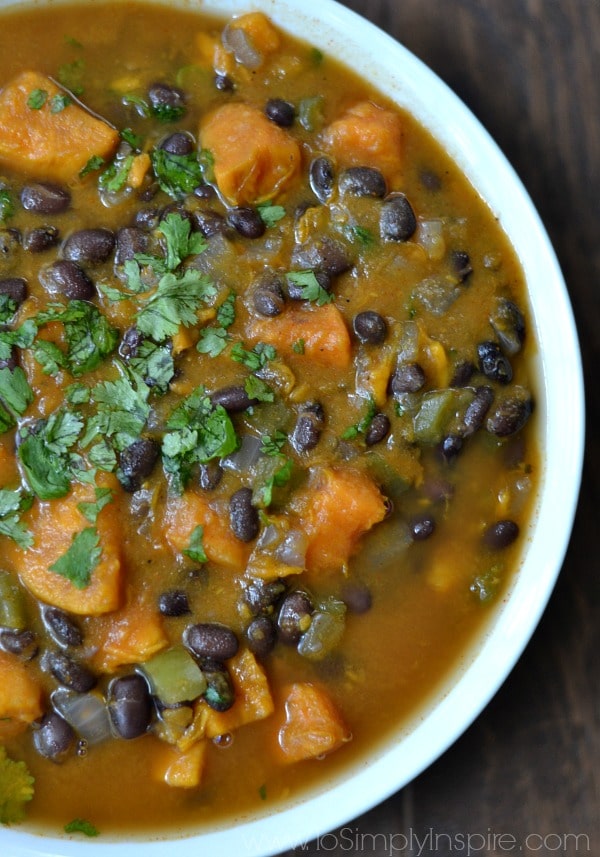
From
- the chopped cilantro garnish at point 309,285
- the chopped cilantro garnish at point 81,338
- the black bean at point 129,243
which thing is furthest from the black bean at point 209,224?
the chopped cilantro garnish at point 81,338

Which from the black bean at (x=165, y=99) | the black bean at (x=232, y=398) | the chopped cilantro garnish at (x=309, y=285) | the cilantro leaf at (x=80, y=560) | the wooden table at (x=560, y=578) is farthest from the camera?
the wooden table at (x=560, y=578)

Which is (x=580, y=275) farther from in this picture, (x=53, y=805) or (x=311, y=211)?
(x=53, y=805)

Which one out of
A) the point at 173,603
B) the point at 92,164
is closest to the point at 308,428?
the point at 173,603

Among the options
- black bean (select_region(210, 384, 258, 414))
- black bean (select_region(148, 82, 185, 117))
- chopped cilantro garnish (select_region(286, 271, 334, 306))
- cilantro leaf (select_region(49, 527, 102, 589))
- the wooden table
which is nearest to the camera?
cilantro leaf (select_region(49, 527, 102, 589))

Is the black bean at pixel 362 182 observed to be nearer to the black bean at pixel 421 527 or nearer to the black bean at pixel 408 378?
the black bean at pixel 408 378

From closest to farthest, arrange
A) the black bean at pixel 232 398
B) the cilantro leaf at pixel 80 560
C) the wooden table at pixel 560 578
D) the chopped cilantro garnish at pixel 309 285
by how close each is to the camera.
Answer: the cilantro leaf at pixel 80 560, the black bean at pixel 232 398, the chopped cilantro garnish at pixel 309 285, the wooden table at pixel 560 578

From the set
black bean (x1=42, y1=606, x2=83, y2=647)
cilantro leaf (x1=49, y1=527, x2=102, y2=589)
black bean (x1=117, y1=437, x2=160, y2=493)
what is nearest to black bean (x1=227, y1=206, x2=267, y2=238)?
black bean (x1=117, y1=437, x2=160, y2=493)

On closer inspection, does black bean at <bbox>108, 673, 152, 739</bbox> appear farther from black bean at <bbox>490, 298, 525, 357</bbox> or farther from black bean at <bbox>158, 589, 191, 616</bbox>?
black bean at <bbox>490, 298, 525, 357</bbox>
